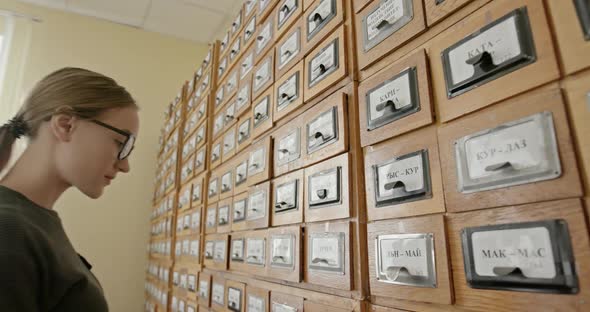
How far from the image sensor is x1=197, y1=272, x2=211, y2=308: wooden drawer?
4.98ft

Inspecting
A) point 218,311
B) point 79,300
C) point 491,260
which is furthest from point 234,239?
point 491,260

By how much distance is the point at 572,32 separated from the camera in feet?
1.37

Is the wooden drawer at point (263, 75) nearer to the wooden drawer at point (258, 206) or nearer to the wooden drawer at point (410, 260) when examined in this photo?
the wooden drawer at point (258, 206)

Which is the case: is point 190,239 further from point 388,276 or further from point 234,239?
point 388,276

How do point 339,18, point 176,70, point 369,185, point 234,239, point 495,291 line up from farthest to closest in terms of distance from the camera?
1. point 176,70
2. point 234,239
3. point 339,18
4. point 369,185
5. point 495,291

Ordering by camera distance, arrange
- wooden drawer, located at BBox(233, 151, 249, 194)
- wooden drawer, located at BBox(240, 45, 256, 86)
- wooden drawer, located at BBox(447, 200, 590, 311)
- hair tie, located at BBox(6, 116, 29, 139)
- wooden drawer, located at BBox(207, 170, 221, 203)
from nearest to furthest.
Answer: wooden drawer, located at BBox(447, 200, 590, 311)
hair tie, located at BBox(6, 116, 29, 139)
wooden drawer, located at BBox(233, 151, 249, 194)
wooden drawer, located at BBox(240, 45, 256, 86)
wooden drawer, located at BBox(207, 170, 221, 203)

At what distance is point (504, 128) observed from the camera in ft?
1.56

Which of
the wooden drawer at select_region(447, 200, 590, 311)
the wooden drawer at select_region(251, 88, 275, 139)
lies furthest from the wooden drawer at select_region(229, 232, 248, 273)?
the wooden drawer at select_region(447, 200, 590, 311)

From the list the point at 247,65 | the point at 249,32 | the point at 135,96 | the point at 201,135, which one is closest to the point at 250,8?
the point at 249,32

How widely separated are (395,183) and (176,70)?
Result: 11.6 ft

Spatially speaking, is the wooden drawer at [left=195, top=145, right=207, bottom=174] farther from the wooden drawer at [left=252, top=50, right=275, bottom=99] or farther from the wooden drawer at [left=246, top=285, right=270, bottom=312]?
the wooden drawer at [left=246, top=285, right=270, bottom=312]

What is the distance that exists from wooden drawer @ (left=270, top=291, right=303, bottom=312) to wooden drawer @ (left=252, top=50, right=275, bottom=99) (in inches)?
25.3

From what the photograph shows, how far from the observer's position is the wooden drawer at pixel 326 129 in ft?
2.56

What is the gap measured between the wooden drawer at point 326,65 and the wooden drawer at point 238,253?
0.58 metres
